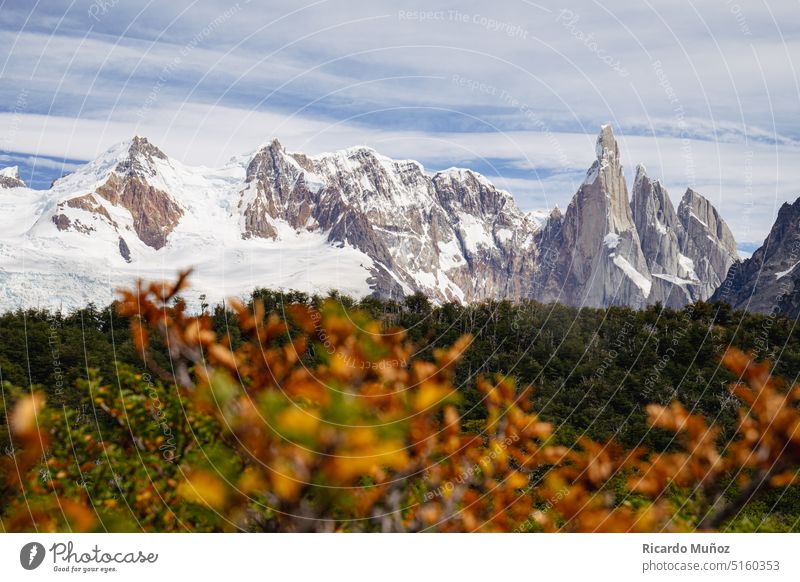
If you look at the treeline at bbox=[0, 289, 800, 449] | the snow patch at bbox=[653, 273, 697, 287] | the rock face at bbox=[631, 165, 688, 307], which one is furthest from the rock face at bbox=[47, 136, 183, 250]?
the rock face at bbox=[631, 165, 688, 307]

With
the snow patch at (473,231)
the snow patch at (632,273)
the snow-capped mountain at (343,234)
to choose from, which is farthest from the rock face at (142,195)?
the snow patch at (632,273)

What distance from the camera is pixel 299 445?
2516mm

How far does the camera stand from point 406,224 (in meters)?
76.2

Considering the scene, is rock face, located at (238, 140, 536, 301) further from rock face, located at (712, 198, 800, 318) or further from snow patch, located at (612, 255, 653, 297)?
snow patch, located at (612, 255, 653, 297)

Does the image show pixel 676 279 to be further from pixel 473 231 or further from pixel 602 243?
pixel 473 231

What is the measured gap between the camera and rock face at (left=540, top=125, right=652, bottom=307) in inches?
3907

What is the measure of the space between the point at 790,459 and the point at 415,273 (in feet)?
298

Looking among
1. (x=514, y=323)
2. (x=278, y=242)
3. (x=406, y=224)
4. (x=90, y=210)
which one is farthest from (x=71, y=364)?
(x=90, y=210)

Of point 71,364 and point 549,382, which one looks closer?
point 71,364

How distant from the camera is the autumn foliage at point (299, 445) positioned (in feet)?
8.66

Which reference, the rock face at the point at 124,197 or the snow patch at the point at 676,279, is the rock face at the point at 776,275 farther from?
the rock face at the point at 124,197

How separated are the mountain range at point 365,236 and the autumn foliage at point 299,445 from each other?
23.5 meters

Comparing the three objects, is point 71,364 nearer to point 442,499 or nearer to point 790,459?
point 442,499

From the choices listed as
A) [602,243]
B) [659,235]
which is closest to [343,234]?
[602,243]
